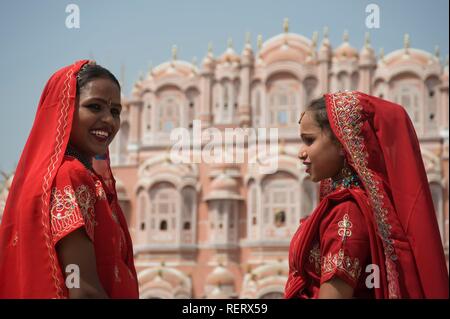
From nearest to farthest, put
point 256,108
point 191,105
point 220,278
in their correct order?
point 220,278
point 256,108
point 191,105

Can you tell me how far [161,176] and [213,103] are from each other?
3.25m

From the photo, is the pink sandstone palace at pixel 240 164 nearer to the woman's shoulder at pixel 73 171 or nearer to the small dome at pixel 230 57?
the small dome at pixel 230 57

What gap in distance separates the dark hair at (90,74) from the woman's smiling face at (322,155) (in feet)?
2.47

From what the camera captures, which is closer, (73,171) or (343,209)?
(73,171)

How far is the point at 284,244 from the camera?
20734mm

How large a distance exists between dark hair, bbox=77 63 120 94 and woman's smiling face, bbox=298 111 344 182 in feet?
2.47

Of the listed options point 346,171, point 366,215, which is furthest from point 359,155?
point 366,215

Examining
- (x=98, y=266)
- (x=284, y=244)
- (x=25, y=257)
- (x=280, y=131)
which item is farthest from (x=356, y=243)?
(x=280, y=131)

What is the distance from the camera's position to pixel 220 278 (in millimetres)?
19828

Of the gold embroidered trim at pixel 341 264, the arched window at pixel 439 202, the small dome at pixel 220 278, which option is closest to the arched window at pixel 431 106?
the arched window at pixel 439 202

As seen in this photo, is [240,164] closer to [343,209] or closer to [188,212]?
[188,212]

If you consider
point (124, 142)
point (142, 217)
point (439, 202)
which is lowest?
point (142, 217)

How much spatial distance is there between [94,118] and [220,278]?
17.4 m
